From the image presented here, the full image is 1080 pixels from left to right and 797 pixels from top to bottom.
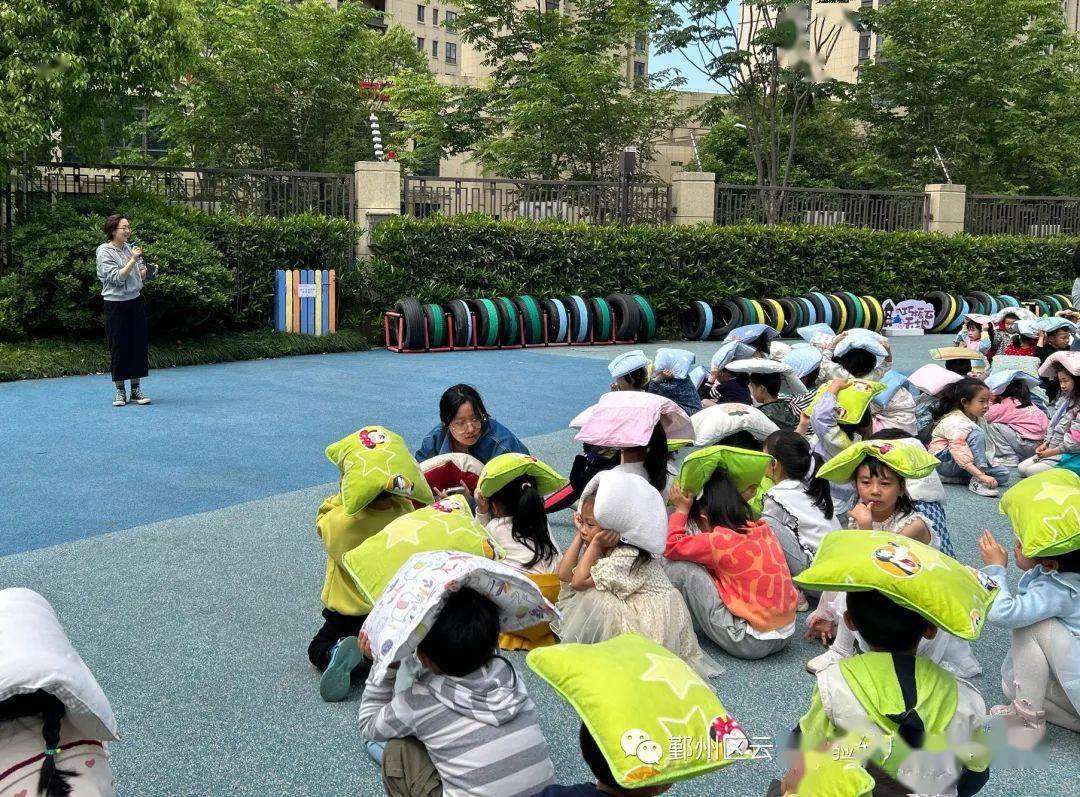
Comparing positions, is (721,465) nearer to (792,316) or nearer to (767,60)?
(792,316)

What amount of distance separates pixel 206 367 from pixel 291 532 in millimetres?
6701

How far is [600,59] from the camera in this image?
76.0ft

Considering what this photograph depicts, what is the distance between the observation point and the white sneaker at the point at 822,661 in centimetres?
376

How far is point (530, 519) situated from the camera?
14.8 ft

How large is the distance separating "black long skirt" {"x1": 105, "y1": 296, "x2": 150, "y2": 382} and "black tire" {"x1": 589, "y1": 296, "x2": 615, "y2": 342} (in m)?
7.37

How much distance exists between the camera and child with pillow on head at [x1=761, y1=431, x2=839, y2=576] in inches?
191

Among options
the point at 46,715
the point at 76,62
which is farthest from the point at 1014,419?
the point at 76,62

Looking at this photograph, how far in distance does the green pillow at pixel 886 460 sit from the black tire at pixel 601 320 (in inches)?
436

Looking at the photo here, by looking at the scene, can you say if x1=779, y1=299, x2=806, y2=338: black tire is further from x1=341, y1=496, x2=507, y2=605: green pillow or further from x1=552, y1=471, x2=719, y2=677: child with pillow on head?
x1=341, y1=496, x2=507, y2=605: green pillow

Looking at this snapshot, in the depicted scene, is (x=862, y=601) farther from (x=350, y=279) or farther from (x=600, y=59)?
(x=600, y=59)

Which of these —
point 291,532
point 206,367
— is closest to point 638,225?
point 206,367

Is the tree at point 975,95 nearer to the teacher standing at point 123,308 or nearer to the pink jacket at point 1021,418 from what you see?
the pink jacket at point 1021,418

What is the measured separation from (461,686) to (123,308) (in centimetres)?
A: 782

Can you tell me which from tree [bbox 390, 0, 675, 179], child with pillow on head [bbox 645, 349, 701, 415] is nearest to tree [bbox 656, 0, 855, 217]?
tree [bbox 390, 0, 675, 179]
